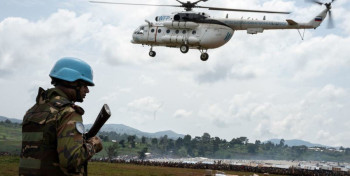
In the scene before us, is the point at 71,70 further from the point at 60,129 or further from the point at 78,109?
the point at 60,129

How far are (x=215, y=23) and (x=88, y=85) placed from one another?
115ft

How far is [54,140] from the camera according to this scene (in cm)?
454

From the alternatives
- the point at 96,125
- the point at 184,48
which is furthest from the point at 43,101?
the point at 184,48

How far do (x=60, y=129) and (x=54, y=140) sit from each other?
17 cm

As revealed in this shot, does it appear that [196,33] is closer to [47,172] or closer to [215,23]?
[215,23]

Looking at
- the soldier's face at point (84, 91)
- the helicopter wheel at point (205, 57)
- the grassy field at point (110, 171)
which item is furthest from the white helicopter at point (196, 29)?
the soldier's face at point (84, 91)

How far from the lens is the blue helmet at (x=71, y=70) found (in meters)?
4.81

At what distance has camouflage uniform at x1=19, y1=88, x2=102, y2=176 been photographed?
4395 millimetres

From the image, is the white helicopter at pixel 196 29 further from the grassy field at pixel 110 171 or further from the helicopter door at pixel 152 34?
the grassy field at pixel 110 171

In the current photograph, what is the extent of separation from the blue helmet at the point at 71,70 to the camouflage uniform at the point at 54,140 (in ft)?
0.60

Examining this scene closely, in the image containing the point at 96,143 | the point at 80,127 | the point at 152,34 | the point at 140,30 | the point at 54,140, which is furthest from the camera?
the point at 140,30

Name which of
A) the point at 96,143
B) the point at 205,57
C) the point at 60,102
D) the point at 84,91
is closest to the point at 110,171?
the point at 205,57

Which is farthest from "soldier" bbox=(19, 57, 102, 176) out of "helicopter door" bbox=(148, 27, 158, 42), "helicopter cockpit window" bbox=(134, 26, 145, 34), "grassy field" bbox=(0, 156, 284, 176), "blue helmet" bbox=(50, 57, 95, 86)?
"grassy field" bbox=(0, 156, 284, 176)

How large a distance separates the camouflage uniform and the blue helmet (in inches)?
7.2
